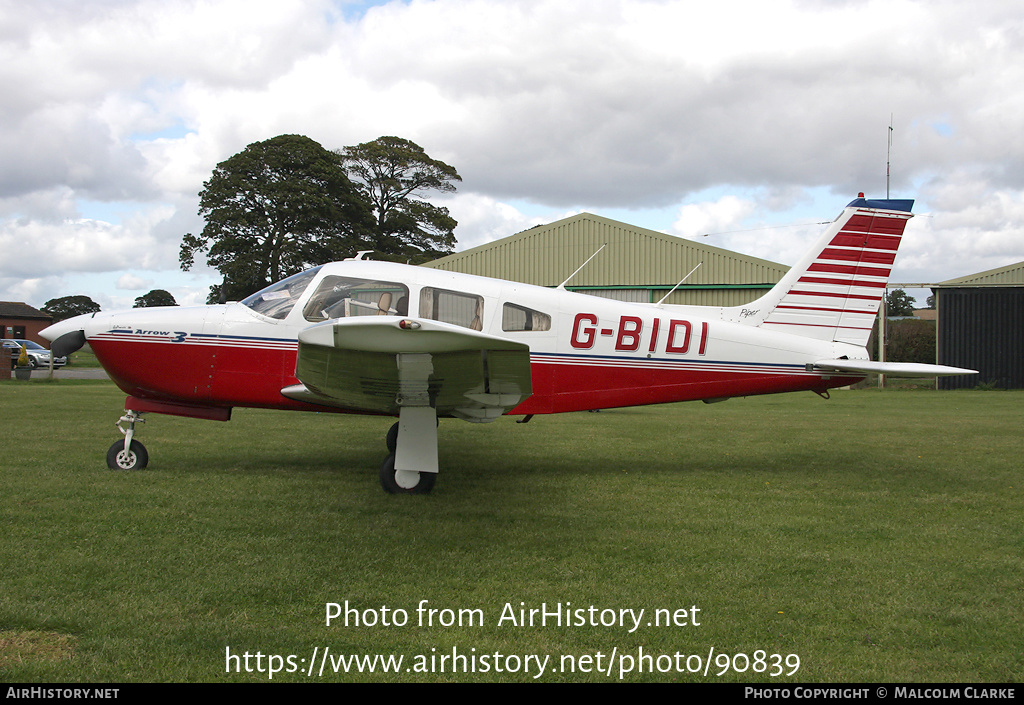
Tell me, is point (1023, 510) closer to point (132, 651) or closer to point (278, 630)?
point (278, 630)

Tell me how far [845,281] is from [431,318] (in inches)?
183

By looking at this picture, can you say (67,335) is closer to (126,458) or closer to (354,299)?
(126,458)

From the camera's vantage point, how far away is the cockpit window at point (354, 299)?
21.0ft

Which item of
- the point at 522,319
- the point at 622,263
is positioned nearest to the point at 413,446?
the point at 522,319

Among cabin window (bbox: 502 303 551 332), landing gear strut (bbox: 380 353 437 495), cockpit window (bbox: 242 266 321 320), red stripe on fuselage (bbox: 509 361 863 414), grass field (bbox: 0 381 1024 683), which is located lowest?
grass field (bbox: 0 381 1024 683)

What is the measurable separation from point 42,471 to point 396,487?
3557 millimetres

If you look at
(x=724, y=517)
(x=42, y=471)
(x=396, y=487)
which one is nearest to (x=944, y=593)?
(x=724, y=517)

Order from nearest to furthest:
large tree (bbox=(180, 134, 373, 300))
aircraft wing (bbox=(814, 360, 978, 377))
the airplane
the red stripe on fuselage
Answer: the airplane → aircraft wing (bbox=(814, 360, 978, 377)) → the red stripe on fuselage → large tree (bbox=(180, 134, 373, 300))

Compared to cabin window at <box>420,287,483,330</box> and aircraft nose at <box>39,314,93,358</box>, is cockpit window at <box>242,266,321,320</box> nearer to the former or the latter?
cabin window at <box>420,287,483,330</box>

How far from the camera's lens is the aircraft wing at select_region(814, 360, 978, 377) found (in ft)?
20.8

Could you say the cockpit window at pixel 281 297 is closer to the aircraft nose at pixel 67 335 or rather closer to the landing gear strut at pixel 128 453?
the aircraft nose at pixel 67 335

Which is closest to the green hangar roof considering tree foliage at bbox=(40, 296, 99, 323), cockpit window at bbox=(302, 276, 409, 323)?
cockpit window at bbox=(302, 276, 409, 323)

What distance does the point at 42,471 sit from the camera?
6562 millimetres

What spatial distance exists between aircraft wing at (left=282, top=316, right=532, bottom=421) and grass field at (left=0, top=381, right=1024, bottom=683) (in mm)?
864
